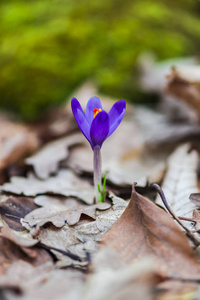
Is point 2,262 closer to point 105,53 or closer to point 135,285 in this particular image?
point 135,285

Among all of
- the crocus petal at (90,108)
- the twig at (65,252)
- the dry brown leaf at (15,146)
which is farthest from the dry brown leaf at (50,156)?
the twig at (65,252)

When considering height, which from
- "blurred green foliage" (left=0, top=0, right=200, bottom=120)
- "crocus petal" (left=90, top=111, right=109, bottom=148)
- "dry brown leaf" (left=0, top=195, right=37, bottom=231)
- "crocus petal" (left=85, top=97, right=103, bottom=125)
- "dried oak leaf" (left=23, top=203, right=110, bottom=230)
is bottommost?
"dried oak leaf" (left=23, top=203, right=110, bottom=230)

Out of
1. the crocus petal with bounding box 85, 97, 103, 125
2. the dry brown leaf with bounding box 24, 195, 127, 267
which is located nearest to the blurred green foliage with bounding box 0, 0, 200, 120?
the crocus petal with bounding box 85, 97, 103, 125

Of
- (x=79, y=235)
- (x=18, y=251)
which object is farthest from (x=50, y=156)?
(x=18, y=251)

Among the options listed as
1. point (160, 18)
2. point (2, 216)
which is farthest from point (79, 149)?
point (160, 18)

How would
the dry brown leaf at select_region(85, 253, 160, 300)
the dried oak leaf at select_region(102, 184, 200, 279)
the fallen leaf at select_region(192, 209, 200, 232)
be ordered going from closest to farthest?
the dry brown leaf at select_region(85, 253, 160, 300)
the dried oak leaf at select_region(102, 184, 200, 279)
the fallen leaf at select_region(192, 209, 200, 232)

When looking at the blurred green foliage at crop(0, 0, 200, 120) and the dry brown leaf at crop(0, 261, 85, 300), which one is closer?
the dry brown leaf at crop(0, 261, 85, 300)

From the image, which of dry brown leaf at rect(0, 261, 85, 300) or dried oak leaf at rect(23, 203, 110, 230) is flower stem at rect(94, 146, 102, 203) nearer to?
dried oak leaf at rect(23, 203, 110, 230)

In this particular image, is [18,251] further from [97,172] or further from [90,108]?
[90,108]

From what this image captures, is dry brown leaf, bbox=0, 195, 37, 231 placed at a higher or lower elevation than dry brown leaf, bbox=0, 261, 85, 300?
higher
